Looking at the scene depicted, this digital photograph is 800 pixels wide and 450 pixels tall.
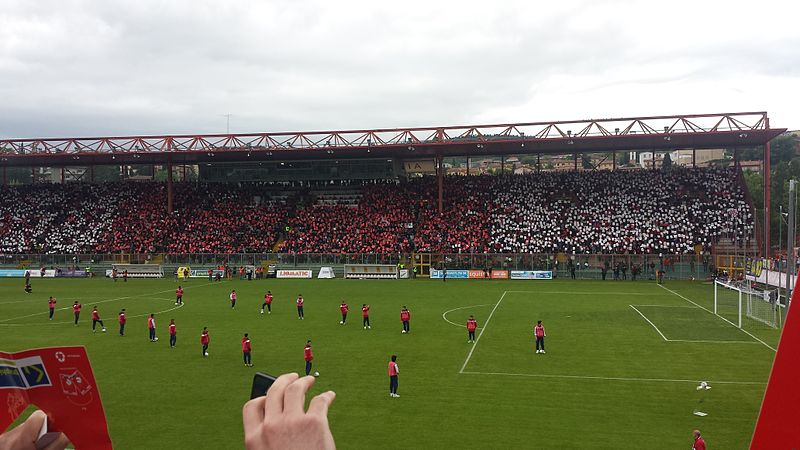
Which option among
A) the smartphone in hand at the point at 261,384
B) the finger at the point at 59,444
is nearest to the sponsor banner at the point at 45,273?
the finger at the point at 59,444

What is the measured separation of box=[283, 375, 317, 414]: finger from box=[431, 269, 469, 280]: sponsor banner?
53413mm

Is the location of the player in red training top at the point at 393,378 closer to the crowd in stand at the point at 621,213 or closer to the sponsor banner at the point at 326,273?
the sponsor banner at the point at 326,273

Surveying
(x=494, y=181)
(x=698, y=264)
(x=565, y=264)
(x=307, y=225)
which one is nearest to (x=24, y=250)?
(x=307, y=225)

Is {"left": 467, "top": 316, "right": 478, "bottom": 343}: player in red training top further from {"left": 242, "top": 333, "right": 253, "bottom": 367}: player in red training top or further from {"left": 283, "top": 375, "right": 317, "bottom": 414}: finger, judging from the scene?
{"left": 283, "top": 375, "right": 317, "bottom": 414}: finger

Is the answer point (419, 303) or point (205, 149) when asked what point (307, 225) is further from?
point (419, 303)

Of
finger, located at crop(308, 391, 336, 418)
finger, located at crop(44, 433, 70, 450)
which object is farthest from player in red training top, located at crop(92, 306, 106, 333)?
finger, located at crop(308, 391, 336, 418)

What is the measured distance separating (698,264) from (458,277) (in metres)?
20.0

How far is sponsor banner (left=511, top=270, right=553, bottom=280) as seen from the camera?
54.0 m

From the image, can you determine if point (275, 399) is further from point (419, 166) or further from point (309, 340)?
point (419, 166)

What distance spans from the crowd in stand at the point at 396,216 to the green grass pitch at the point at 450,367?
1565 centimetres

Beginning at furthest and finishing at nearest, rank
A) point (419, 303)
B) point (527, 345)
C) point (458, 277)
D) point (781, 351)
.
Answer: point (458, 277) → point (419, 303) → point (527, 345) → point (781, 351)

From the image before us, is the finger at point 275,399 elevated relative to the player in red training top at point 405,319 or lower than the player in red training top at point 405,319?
elevated

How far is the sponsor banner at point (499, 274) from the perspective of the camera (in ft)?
178

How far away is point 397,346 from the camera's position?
86.4ft
